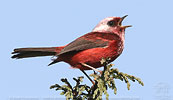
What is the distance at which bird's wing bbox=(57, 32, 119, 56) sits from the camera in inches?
213

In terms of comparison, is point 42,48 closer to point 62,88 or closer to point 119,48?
point 62,88

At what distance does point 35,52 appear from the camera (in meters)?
5.75

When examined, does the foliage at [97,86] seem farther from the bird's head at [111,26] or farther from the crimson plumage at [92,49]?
the bird's head at [111,26]

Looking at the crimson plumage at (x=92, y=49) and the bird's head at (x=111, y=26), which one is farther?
the bird's head at (x=111, y=26)

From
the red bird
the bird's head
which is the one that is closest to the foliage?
the red bird

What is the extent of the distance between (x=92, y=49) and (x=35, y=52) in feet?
4.02

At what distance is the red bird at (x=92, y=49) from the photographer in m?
5.30

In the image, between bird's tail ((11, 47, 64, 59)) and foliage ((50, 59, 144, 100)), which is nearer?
foliage ((50, 59, 144, 100))

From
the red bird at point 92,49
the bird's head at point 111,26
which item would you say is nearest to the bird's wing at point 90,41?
the red bird at point 92,49

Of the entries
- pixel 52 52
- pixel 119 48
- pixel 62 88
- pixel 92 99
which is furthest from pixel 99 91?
pixel 52 52

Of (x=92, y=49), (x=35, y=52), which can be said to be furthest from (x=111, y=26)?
(x=35, y=52)

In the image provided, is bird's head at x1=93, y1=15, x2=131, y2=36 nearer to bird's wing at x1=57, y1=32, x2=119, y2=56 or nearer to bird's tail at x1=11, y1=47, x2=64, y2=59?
bird's wing at x1=57, y1=32, x2=119, y2=56

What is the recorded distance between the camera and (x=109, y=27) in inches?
233

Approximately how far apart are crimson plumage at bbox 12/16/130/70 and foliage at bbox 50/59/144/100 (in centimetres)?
38
